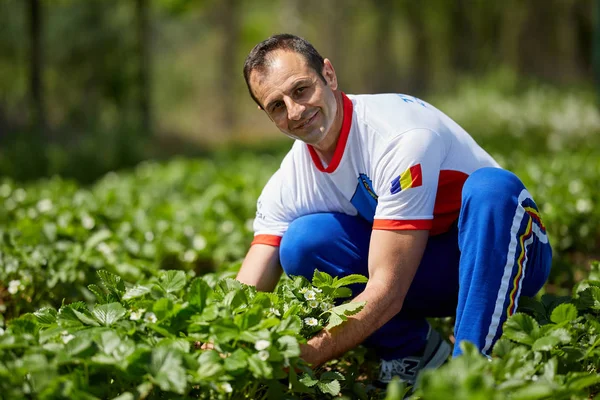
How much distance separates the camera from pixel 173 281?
2439mm

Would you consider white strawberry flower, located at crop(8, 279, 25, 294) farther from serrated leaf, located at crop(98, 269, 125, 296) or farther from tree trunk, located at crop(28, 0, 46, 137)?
tree trunk, located at crop(28, 0, 46, 137)

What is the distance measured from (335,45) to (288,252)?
65.2 feet

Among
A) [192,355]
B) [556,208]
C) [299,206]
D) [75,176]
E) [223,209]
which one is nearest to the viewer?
[192,355]

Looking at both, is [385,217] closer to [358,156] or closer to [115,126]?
[358,156]

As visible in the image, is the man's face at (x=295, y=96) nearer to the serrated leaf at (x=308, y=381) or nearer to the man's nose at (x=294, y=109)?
the man's nose at (x=294, y=109)

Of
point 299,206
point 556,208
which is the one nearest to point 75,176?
point 556,208

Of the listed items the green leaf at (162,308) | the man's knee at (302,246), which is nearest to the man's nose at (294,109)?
the man's knee at (302,246)

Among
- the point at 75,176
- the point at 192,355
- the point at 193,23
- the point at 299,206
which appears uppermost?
the point at 193,23

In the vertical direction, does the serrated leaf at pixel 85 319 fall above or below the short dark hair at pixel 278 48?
below

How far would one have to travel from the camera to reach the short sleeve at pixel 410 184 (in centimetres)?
246

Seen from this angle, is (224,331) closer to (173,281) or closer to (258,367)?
(258,367)

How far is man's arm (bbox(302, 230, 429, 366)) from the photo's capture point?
2.39 metres

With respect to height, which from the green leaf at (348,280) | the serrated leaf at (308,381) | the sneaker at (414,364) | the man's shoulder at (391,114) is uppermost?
the man's shoulder at (391,114)

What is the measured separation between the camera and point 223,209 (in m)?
5.36
